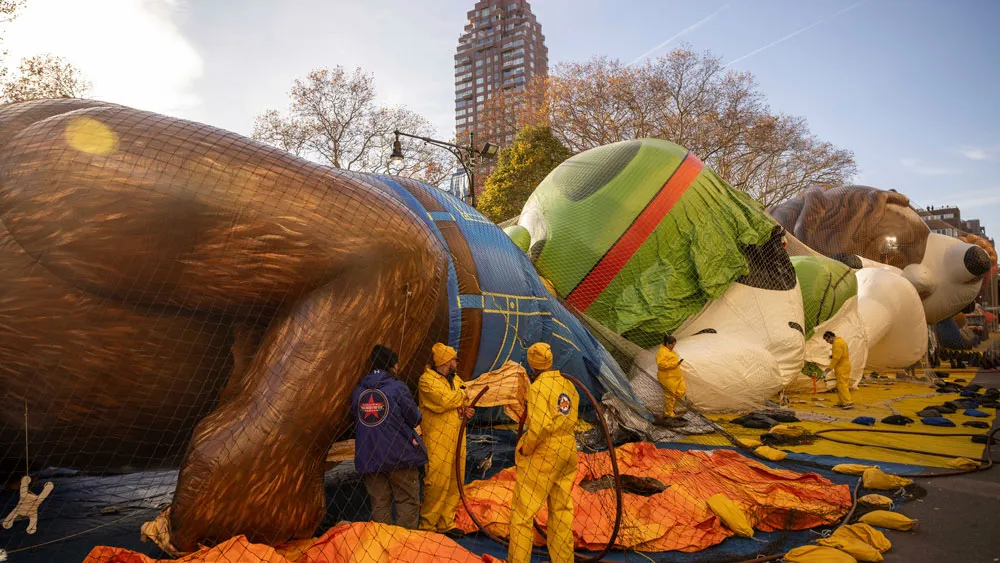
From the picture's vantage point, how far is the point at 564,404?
11.8 feet

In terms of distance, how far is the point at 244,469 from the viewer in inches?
121

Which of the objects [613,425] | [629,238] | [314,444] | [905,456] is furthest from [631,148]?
[314,444]

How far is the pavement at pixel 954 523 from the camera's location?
3820 millimetres

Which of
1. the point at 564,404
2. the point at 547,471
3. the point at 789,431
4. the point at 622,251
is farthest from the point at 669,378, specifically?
the point at 547,471

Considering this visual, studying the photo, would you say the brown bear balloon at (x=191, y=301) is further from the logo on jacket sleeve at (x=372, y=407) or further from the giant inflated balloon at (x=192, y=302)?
the logo on jacket sleeve at (x=372, y=407)

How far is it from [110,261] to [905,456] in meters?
7.09

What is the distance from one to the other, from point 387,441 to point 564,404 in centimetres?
108

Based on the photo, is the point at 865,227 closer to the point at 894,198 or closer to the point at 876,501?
the point at 894,198

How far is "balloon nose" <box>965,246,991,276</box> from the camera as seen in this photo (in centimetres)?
1678

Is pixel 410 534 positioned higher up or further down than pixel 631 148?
further down

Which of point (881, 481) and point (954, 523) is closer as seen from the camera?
point (954, 523)

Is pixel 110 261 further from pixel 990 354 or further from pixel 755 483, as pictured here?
pixel 990 354

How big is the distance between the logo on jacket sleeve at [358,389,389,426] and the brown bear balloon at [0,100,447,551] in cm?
12

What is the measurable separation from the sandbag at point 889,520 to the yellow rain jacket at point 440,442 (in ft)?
9.14
